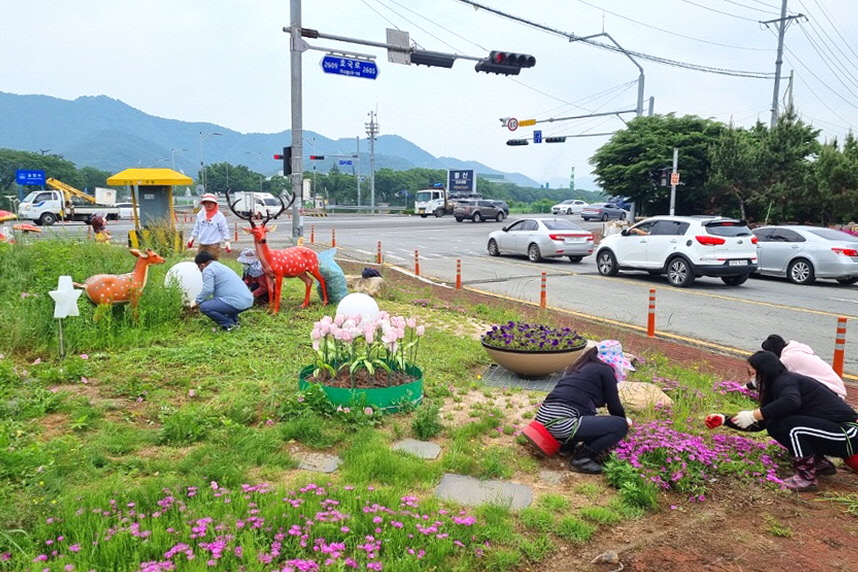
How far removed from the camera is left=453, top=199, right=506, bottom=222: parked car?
46.0 meters

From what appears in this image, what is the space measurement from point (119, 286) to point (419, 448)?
15.9 ft

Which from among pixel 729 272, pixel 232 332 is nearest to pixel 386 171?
pixel 729 272

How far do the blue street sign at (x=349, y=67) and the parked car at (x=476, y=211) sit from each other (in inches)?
1047

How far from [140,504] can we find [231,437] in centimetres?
117

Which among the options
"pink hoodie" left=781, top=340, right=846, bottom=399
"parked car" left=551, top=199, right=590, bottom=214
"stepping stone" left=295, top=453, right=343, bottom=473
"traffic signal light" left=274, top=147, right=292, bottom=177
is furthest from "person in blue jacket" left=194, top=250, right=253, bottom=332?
"parked car" left=551, top=199, right=590, bottom=214

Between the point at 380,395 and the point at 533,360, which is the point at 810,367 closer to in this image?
the point at 533,360

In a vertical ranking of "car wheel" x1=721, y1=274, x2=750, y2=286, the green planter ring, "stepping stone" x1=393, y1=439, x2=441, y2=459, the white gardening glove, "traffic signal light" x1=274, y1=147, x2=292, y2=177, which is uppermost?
"traffic signal light" x1=274, y1=147, x2=292, y2=177

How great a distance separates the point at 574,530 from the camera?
3.67 metres

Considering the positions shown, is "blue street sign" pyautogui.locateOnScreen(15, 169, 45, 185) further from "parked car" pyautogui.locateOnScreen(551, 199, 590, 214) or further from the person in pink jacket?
the person in pink jacket

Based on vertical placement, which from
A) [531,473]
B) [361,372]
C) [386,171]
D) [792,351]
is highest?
[386,171]

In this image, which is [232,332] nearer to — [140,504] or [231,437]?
[231,437]

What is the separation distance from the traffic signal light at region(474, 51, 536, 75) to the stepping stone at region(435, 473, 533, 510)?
59.1 ft

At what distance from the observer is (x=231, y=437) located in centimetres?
473

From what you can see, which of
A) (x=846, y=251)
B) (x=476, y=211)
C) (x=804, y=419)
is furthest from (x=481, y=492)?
(x=476, y=211)
